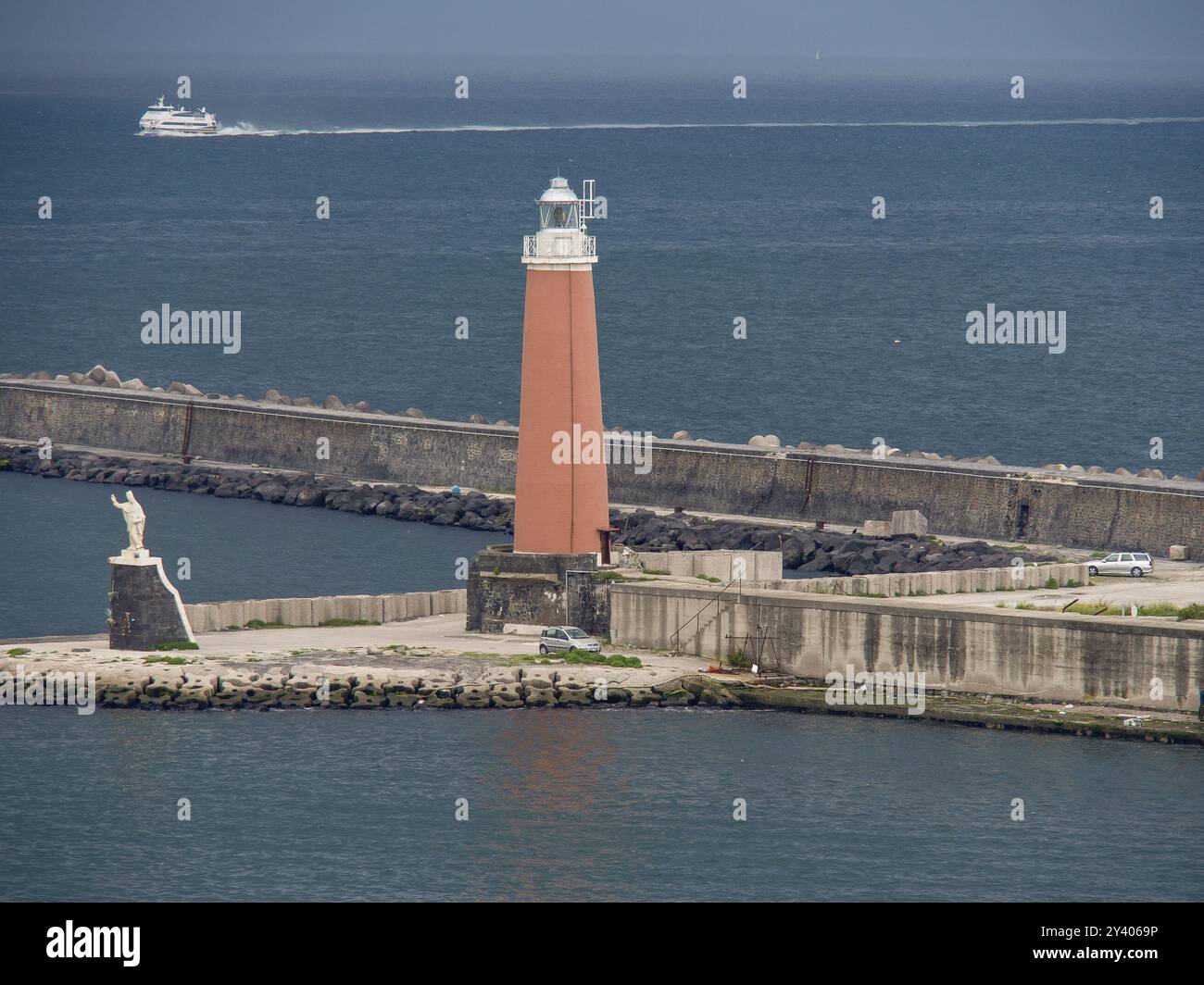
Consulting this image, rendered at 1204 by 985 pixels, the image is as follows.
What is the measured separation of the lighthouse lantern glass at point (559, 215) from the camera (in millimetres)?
45656

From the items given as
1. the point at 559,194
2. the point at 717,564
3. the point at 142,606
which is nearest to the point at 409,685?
the point at 142,606

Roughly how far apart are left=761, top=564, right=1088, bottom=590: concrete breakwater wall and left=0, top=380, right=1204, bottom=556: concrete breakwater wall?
8.94 metres

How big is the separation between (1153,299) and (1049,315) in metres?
6.99

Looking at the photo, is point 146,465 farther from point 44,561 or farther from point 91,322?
point 91,322

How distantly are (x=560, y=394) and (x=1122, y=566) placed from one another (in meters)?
12.8

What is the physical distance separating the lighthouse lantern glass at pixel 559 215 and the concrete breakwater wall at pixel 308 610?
7940 mm

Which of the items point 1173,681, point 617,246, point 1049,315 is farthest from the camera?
point 617,246

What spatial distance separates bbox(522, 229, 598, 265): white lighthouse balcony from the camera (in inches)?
1783

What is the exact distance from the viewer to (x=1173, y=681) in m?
40.3

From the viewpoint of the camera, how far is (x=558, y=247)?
149 ft

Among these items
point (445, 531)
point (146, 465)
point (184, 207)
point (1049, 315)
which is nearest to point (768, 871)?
point (445, 531)
